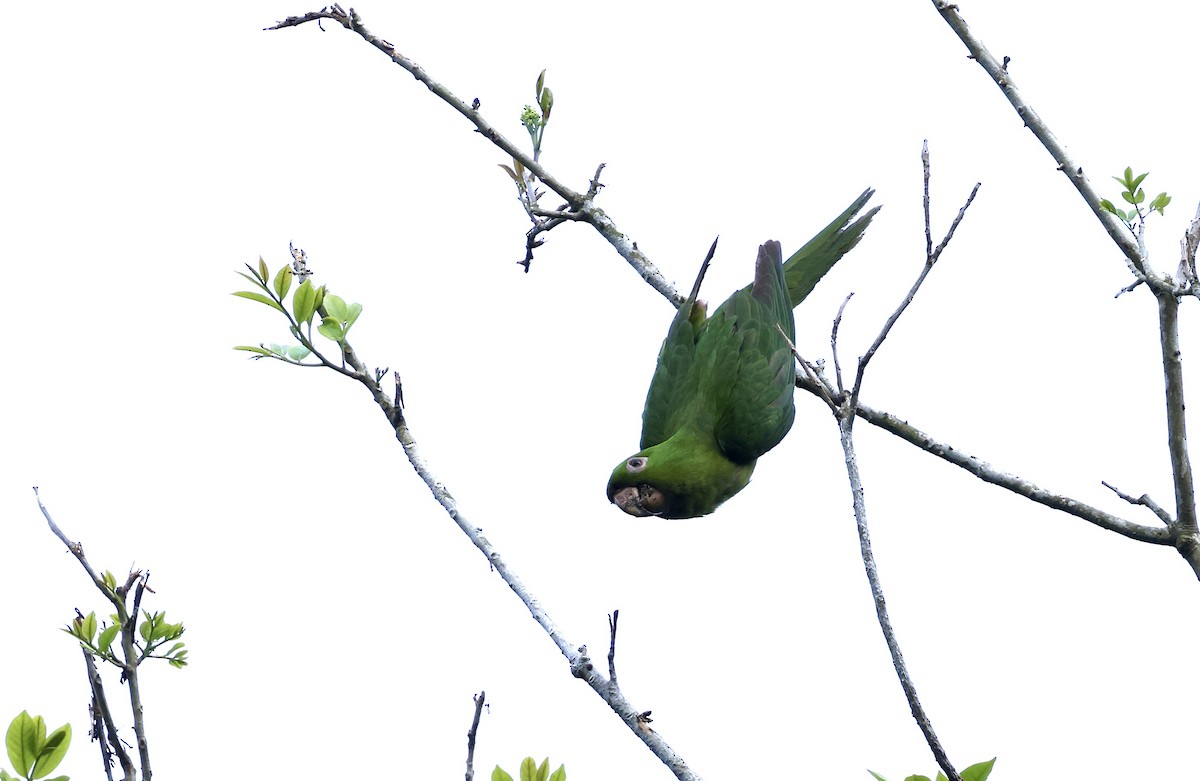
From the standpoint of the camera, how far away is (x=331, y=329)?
298cm

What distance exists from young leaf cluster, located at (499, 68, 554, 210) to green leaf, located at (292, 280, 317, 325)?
175 centimetres

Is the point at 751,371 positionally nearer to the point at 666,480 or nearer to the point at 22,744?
the point at 666,480

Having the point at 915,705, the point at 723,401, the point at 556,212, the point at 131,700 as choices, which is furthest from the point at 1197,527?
the point at 131,700

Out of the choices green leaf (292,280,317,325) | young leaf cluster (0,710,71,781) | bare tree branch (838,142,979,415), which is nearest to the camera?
young leaf cluster (0,710,71,781)

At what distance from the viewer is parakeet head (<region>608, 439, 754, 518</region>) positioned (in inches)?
195

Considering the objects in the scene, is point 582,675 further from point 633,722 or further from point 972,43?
point 972,43

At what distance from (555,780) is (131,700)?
90 cm

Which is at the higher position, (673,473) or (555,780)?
(673,473)

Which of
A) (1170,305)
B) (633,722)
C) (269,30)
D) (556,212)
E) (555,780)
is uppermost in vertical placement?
(269,30)

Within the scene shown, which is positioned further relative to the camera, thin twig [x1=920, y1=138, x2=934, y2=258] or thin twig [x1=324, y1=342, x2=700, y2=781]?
thin twig [x1=920, y1=138, x2=934, y2=258]

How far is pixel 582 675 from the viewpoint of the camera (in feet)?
8.62

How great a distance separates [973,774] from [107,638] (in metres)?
1.85

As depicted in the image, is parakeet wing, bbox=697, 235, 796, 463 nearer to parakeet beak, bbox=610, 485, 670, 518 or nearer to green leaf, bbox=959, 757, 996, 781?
parakeet beak, bbox=610, 485, 670, 518

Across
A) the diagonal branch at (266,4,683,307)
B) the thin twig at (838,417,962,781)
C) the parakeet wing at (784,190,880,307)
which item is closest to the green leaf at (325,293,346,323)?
the thin twig at (838,417,962,781)
